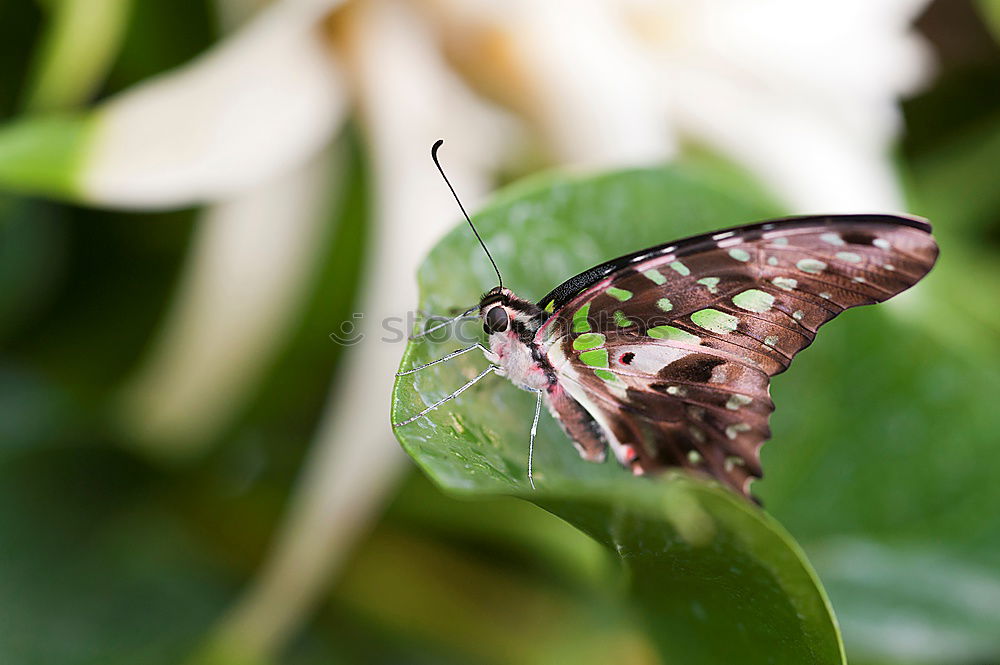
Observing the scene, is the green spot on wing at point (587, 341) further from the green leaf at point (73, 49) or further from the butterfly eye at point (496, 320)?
the green leaf at point (73, 49)

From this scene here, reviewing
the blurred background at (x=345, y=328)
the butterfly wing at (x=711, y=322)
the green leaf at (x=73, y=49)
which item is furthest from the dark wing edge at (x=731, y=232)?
the green leaf at (x=73, y=49)

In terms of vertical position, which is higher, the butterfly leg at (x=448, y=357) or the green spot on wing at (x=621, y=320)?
the butterfly leg at (x=448, y=357)

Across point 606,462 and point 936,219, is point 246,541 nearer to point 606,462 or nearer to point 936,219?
point 606,462

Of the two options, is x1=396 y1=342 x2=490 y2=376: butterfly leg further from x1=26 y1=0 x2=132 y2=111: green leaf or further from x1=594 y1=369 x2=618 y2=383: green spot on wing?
x1=26 y1=0 x2=132 y2=111: green leaf

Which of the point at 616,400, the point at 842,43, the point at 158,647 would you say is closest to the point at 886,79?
the point at 842,43

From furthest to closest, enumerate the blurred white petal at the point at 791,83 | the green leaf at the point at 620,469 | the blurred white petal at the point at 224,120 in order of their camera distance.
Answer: the blurred white petal at the point at 791,83 < the blurred white petal at the point at 224,120 < the green leaf at the point at 620,469

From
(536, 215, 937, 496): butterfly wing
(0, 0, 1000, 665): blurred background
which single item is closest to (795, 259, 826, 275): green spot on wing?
(536, 215, 937, 496): butterfly wing

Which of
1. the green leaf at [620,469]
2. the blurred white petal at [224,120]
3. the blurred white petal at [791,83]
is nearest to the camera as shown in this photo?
the green leaf at [620,469]
